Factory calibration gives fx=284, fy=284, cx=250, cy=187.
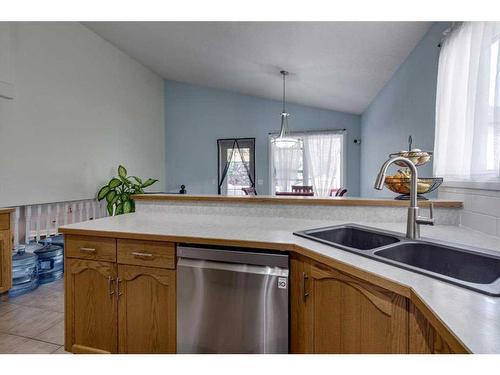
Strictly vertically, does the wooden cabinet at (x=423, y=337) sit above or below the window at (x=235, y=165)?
below

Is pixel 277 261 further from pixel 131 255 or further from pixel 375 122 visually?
A: pixel 375 122

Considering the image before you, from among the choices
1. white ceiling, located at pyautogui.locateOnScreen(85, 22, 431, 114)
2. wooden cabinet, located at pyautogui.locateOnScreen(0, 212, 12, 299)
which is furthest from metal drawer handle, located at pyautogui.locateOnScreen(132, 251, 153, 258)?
white ceiling, located at pyautogui.locateOnScreen(85, 22, 431, 114)

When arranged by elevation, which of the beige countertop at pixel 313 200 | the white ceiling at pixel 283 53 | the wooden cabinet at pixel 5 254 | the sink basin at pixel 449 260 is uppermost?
the white ceiling at pixel 283 53

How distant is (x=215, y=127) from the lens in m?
6.51

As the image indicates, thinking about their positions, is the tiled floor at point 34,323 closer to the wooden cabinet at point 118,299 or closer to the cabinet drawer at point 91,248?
the wooden cabinet at point 118,299

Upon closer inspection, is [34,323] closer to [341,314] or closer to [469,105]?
[341,314]

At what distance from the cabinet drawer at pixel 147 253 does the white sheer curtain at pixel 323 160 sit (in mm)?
4967

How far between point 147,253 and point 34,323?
1.66 metres

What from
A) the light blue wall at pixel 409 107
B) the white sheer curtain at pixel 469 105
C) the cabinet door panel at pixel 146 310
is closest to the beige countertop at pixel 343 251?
the cabinet door panel at pixel 146 310

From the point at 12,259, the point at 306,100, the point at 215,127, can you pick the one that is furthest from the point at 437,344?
the point at 215,127

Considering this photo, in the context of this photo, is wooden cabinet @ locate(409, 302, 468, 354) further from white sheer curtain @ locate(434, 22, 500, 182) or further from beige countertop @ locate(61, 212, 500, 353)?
white sheer curtain @ locate(434, 22, 500, 182)

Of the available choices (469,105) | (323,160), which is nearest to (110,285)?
(469,105)

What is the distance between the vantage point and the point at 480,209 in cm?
142

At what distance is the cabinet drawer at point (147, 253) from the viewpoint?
1.44 meters
